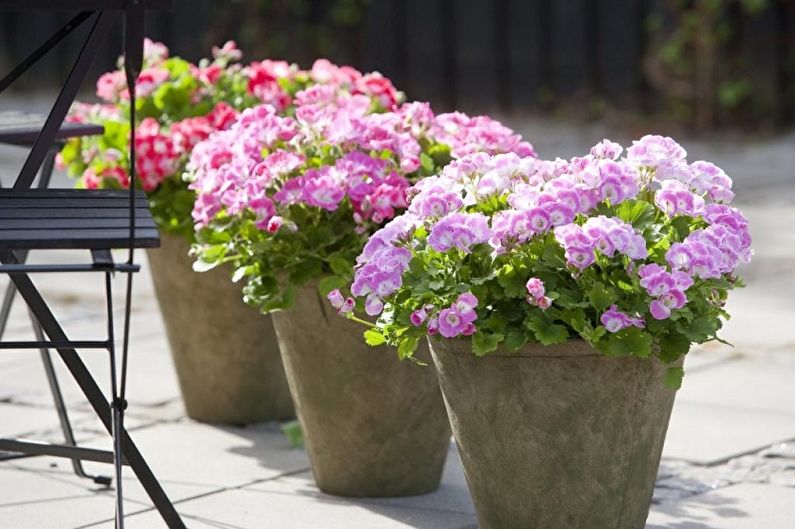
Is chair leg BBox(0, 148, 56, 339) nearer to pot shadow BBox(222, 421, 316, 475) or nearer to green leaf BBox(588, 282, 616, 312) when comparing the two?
pot shadow BBox(222, 421, 316, 475)

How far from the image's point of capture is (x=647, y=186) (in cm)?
293

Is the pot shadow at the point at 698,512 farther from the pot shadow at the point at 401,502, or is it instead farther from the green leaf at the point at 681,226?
the green leaf at the point at 681,226

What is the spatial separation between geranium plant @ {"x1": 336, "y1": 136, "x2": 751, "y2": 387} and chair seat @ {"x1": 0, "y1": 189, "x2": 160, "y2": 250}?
0.47 meters

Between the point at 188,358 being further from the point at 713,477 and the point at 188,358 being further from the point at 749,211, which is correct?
the point at 749,211

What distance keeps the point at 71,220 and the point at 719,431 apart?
215 centimetres

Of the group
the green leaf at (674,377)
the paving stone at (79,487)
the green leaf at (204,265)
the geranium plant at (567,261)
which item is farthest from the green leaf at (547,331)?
the paving stone at (79,487)

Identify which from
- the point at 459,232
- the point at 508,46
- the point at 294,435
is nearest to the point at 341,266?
the point at 459,232

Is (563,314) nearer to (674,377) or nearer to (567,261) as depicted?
(567,261)

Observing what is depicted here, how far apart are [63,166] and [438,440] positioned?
1712mm

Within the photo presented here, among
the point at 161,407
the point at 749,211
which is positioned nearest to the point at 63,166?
the point at 161,407

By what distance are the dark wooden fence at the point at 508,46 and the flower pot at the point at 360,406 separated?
8.25 m

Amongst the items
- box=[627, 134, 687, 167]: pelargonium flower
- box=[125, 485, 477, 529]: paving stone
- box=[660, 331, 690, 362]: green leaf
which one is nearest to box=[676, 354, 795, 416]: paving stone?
box=[125, 485, 477, 529]: paving stone

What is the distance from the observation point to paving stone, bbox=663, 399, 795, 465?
12.9 ft

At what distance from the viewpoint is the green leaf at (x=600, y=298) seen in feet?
8.81
